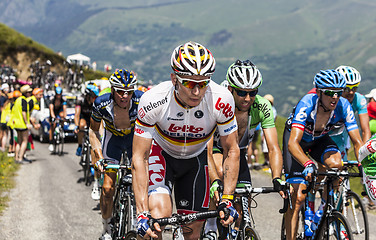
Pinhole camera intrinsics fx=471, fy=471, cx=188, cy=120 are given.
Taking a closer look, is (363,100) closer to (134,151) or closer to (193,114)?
(193,114)

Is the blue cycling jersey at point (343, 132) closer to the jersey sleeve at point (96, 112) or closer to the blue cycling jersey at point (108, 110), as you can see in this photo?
the blue cycling jersey at point (108, 110)

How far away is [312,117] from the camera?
18.5 ft

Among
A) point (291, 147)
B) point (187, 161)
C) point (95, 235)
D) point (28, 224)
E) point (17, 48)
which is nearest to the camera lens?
point (187, 161)

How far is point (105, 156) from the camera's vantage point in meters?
6.84

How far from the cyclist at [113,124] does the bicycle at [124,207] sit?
166 millimetres

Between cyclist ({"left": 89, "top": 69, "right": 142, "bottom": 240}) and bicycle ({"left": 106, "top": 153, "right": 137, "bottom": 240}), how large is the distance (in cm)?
17

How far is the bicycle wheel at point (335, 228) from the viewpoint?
4.67 meters

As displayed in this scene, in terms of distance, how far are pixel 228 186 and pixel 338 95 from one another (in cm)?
206

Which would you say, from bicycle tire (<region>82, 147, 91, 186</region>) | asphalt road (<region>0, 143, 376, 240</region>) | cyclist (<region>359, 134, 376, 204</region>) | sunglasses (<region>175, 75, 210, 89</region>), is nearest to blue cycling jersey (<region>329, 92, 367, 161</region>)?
asphalt road (<region>0, 143, 376, 240</region>)

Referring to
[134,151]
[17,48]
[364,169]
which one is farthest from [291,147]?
[17,48]

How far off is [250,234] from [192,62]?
1.86 m

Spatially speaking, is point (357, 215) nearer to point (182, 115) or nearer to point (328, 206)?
point (328, 206)

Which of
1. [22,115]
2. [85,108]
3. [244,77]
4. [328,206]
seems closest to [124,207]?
[244,77]

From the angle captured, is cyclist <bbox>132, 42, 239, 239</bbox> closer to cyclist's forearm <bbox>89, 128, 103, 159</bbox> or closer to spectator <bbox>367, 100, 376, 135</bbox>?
cyclist's forearm <bbox>89, 128, 103, 159</bbox>
